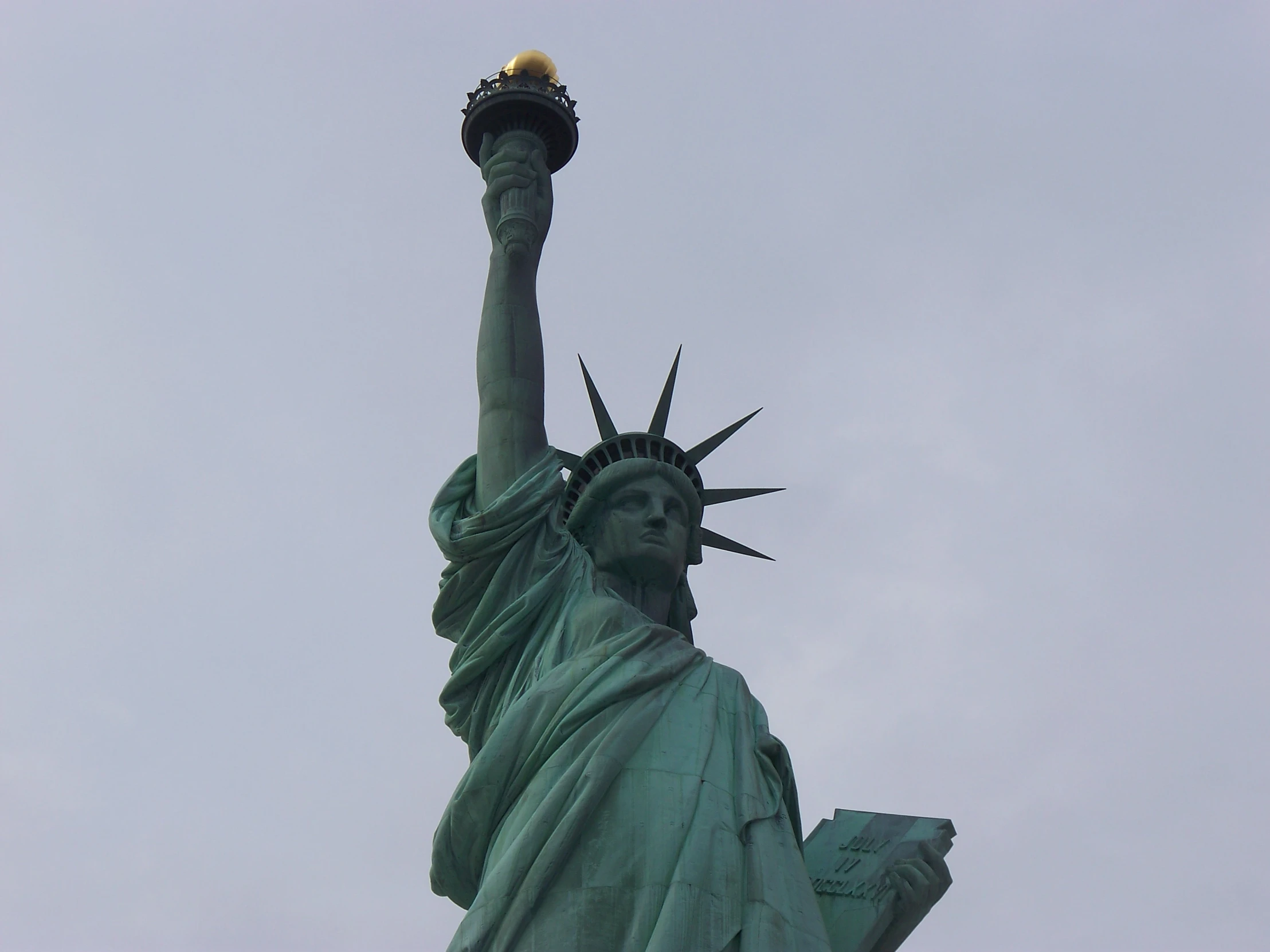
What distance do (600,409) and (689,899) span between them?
5.74 metres

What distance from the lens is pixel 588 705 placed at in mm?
16422

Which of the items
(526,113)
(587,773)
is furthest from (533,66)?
(587,773)

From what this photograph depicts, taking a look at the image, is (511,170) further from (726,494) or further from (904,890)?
(904,890)

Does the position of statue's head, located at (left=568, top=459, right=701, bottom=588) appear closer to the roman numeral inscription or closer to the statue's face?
the statue's face

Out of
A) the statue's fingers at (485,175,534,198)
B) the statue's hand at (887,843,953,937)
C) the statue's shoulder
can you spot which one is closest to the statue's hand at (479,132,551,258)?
the statue's fingers at (485,175,534,198)

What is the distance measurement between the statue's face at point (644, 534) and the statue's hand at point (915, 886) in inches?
127

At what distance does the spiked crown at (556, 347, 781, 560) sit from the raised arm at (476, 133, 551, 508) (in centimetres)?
46

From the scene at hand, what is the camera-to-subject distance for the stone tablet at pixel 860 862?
655 inches

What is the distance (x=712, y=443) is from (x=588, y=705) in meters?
3.92

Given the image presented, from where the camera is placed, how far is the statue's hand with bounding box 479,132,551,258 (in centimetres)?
1972

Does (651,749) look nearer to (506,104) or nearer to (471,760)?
(471,760)

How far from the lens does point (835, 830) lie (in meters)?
17.7

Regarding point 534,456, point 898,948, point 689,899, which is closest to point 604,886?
point 689,899

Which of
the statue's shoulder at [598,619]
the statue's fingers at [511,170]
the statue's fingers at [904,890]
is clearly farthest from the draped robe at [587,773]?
the statue's fingers at [511,170]
